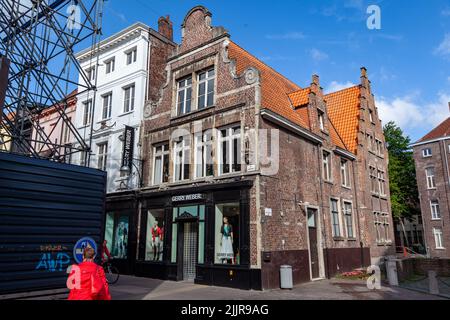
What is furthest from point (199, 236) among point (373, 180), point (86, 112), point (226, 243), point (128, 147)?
point (373, 180)

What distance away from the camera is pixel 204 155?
51.8 feet

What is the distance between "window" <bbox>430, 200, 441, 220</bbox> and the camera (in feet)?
128

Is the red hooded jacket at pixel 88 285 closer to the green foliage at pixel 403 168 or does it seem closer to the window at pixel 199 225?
the window at pixel 199 225

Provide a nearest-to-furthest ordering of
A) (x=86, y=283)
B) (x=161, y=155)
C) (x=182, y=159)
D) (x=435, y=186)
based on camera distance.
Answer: (x=86, y=283), (x=182, y=159), (x=161, y=155), (x=435, y=186)

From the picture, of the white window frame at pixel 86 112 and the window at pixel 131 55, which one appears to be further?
the white window frame at pixel 86 112

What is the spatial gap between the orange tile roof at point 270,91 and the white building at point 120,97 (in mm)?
5788

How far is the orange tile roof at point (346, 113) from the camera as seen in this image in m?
23.6

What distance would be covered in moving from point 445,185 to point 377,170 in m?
18.3

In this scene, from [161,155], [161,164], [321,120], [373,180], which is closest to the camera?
[161,164]

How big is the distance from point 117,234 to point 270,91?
1088cm

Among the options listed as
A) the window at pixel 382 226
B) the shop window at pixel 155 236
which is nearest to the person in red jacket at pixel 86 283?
the shop window at pixel 155 236

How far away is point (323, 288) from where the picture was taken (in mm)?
13711

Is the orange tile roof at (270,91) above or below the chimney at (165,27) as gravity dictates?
below

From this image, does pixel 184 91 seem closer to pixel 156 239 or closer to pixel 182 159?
pixel 182 159
